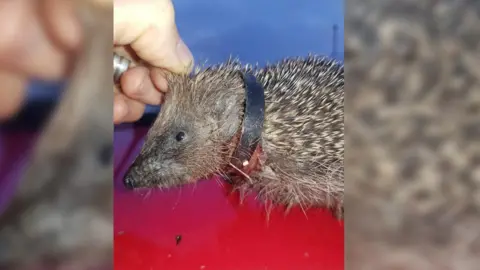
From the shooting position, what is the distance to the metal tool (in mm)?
1730

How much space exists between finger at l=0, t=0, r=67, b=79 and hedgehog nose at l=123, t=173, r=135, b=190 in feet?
1.21

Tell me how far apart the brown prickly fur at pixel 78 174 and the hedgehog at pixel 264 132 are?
0.41 feet

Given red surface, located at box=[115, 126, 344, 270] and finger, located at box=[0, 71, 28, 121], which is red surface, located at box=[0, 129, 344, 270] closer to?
red surface, located at box=[115, 126, 344, 270]

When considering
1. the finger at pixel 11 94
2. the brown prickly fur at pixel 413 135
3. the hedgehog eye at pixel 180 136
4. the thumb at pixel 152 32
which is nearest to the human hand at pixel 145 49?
the thumb at pixel 152 32

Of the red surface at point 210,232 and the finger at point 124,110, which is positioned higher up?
the finger at point 124,110

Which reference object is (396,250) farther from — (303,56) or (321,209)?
(303,56)

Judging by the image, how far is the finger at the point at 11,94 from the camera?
1671 millimetres

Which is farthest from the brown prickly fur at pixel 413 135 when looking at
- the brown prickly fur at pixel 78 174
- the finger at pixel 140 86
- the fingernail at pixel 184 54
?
the brown prickly fur at pixel 78 174

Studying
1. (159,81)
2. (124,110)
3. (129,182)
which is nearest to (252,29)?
(159,81)

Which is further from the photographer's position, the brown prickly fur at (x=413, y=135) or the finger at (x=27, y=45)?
the brown prickly fur at (x=413, y=135)

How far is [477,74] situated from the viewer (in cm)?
182

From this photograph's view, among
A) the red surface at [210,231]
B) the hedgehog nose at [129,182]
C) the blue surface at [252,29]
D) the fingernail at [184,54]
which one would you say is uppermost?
the blue surface at [252,29]

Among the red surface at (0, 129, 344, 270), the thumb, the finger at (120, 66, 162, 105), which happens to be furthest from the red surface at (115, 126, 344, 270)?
the thumb

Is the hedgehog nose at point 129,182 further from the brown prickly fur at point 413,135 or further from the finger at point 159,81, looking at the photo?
the brown prickly fur at point 413,135
